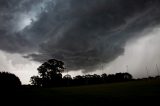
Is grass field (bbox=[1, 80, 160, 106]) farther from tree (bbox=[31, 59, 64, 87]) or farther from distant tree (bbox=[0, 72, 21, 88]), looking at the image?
tree (bbox=[31, 59, 64, 87])

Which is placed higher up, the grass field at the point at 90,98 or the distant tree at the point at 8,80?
the distant tree at the point at 8,80

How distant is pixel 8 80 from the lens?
68.6 m

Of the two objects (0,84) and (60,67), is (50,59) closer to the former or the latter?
(60,67)

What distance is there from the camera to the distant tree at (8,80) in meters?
63.7

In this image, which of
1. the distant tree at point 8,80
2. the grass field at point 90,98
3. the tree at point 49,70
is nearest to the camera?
the grass field at point 90,98

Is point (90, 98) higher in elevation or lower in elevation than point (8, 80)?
lower

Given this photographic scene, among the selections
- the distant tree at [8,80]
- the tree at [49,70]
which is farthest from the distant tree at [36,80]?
the distant tree at [8,80]

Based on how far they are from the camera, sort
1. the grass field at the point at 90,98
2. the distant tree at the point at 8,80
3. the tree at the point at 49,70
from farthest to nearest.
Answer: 1. the tree at the point at 49,70
2. the distant tree at the point at 8,80
3. the grass field at the point at 90,98

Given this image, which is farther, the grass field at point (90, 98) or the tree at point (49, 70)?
the tree at point (49, 70)

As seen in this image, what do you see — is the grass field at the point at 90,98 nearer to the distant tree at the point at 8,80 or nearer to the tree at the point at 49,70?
the distant tree at the point at 8,80

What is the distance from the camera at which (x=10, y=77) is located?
7212cm

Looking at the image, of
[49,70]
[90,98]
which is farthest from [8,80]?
[49,70]

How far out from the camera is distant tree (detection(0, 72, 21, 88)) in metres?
63.7

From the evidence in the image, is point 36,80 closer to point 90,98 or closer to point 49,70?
point 49,70
